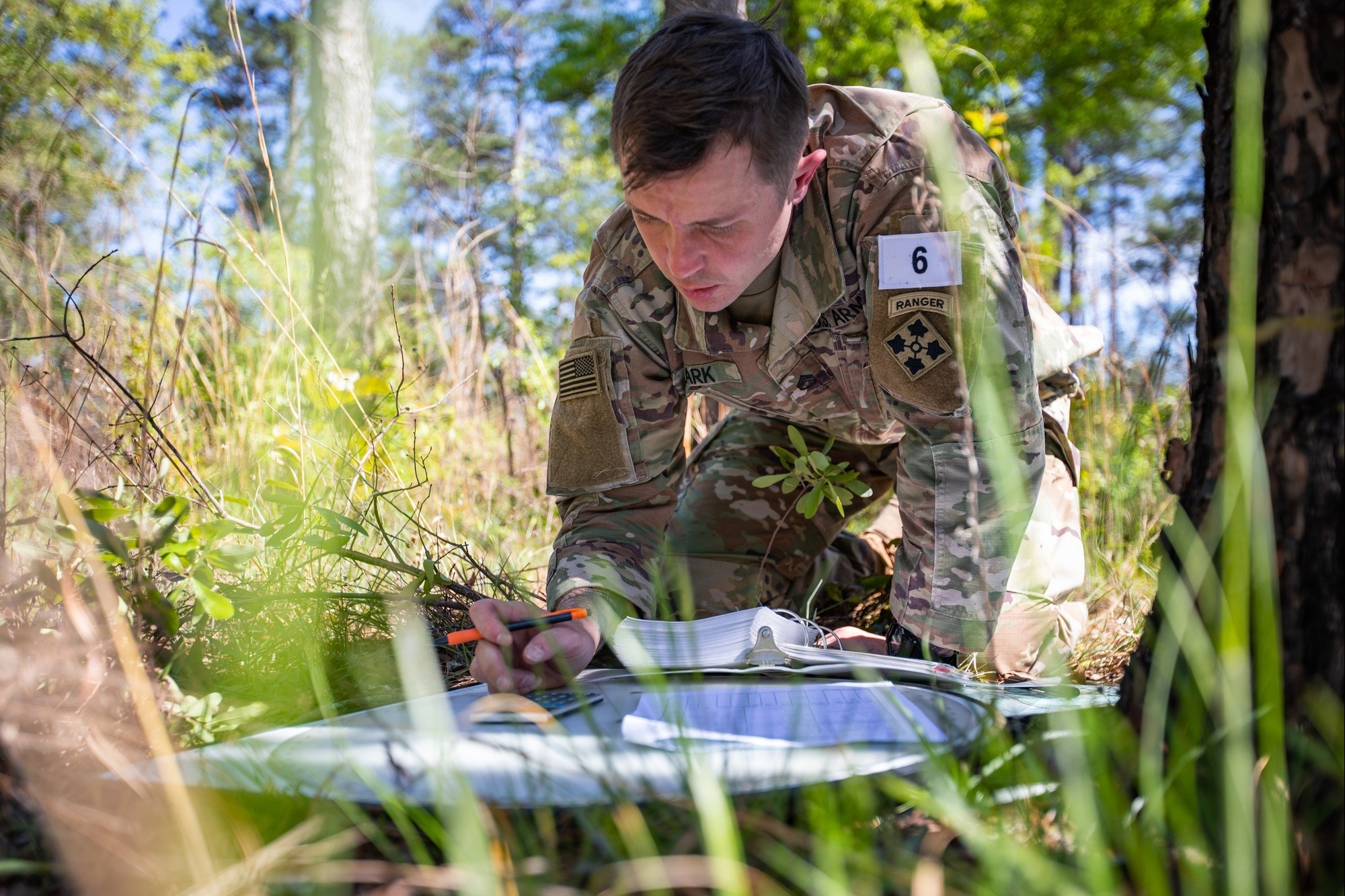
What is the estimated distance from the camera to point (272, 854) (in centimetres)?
71

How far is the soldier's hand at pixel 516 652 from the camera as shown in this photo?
1.27 meters

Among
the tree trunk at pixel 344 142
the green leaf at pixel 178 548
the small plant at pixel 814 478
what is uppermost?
the tree trunk at pixel 344 142

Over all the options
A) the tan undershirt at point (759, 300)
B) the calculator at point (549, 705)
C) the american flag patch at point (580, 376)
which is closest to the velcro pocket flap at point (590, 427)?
the american flag patch at point (580, 376)

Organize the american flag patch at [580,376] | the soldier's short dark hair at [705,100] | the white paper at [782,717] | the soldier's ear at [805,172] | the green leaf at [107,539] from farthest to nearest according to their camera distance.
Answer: the american flag patch at [580,376]
the soldier's ear at [805,172]
the soldier's short dark hair at [705,100]
the green leaf at [107,539]
the white paper at [782,717]

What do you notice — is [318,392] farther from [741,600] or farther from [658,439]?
[741,600]

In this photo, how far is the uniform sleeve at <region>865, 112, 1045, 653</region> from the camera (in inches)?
68.9

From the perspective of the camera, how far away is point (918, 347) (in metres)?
1.79

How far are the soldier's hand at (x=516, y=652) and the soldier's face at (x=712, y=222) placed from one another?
2.34 ft

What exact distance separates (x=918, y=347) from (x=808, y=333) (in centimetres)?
31

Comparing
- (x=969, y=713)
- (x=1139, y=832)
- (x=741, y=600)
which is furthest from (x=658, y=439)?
(x=1139, y=832)

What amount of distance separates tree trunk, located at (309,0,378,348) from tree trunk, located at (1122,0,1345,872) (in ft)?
23.9

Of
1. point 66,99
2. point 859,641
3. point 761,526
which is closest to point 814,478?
point 859,641

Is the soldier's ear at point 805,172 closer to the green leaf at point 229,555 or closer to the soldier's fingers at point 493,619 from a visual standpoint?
the soldier's fingers at point 493,619

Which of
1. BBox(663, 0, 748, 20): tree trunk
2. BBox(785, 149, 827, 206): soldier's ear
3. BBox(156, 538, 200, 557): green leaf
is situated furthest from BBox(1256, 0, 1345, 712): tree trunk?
BBox(663, 0, 748, 20): tree trunk
